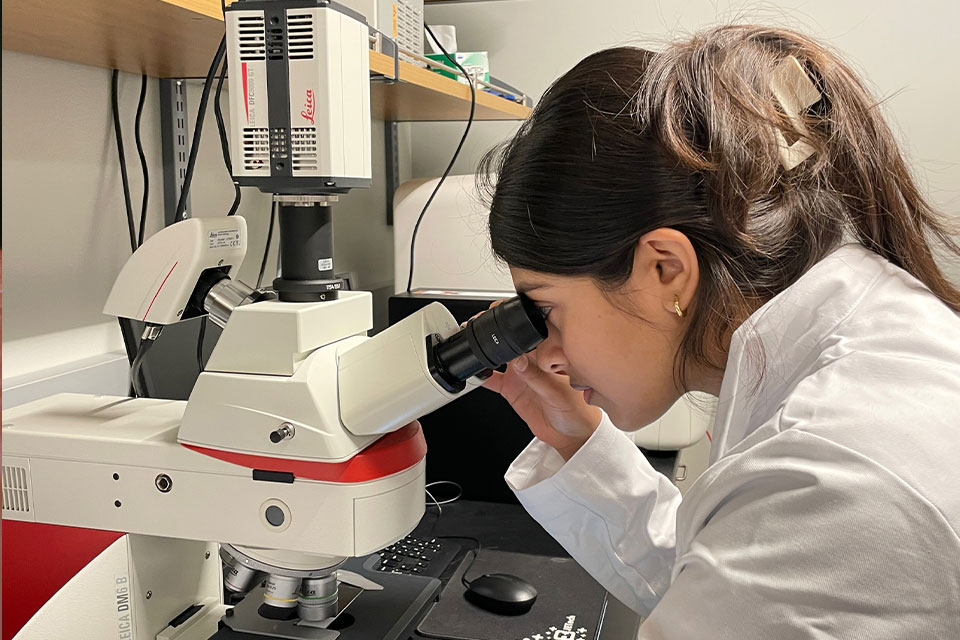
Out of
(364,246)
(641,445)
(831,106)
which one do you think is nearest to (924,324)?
(831,106)

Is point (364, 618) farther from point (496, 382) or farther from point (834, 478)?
point (834, 478)

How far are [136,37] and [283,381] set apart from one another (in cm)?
50

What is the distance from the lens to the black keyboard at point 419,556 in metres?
1.29

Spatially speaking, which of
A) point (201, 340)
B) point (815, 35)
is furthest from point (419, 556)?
point (815, 35)

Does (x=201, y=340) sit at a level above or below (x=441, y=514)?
above

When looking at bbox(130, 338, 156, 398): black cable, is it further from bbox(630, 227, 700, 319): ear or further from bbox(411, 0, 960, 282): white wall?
bbox(411, 0, 960, 282): white wall

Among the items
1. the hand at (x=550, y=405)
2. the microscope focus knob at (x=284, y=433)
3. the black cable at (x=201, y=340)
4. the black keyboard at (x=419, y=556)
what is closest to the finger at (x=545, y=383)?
the hand at (x=550, y=405)

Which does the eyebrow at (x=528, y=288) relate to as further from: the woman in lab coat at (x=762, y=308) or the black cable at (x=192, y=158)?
the black cable at (x=192, y=158)

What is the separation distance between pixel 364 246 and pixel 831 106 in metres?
1.49

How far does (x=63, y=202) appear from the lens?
47.3 inches

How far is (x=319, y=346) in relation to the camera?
2.76 ft

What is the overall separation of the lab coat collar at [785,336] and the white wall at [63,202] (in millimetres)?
863

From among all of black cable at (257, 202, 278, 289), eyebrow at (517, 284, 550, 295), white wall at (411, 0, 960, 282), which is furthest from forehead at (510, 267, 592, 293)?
white wall at (411, 0, 960, 282)

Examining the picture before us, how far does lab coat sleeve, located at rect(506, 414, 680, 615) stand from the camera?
116cm
